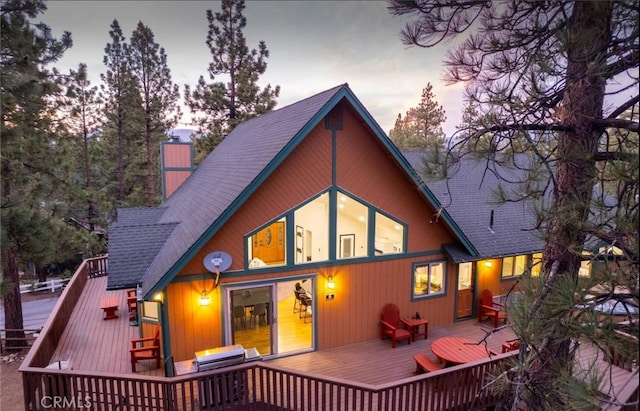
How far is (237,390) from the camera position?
6.10 metres

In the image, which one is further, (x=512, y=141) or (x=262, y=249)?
(x=262, y=249)

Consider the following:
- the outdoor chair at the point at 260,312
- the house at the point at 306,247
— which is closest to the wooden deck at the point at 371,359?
the house at the point at 306,247

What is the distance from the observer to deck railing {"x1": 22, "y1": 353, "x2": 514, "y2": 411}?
18.5 feet

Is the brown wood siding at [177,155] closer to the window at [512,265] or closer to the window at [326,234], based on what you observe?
the window at [326,234]

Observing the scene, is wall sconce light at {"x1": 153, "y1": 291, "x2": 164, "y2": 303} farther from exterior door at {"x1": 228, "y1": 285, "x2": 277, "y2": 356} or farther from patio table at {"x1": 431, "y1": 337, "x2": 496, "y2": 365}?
patio table at {"x1": 431, "y1": 337, "x2": 496, "y2": 365}

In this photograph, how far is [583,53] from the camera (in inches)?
118

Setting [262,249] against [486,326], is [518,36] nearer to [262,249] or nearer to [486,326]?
[262,249]

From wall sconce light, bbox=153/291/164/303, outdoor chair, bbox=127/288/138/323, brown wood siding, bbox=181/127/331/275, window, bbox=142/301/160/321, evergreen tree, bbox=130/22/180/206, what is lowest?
outdoor chair, bbox=127/288/138/323

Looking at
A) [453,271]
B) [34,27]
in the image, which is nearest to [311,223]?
[453,271]

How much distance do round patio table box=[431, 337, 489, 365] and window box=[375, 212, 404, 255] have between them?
2.49 m

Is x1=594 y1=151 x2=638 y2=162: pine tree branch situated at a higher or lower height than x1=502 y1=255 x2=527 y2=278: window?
Answer: higher

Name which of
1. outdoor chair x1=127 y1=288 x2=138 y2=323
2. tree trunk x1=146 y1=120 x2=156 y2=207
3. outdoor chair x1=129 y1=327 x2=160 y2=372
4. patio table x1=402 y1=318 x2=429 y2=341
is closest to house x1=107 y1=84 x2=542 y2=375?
patio table x1=402 y1=318 x2=429 y2=341

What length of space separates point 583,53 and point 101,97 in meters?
25.1

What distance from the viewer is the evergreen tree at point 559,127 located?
2.70m
